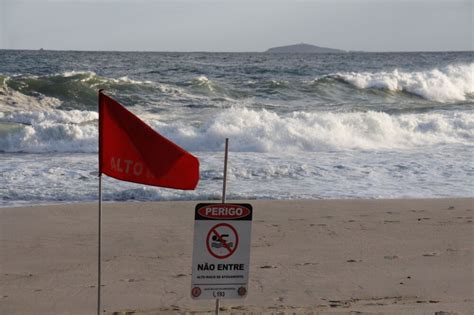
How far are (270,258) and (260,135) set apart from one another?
30.9 feet

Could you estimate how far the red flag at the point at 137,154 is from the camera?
16.0 ft

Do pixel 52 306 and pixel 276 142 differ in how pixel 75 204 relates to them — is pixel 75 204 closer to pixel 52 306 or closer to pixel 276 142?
pixel 52 306

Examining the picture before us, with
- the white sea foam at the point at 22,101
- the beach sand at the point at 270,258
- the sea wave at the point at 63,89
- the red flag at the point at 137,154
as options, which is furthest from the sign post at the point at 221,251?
the sea wave at the point at 63,89

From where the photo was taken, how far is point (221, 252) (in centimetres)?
468

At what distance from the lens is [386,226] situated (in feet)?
30.5

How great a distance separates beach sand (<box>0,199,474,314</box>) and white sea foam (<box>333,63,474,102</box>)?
22547 mm

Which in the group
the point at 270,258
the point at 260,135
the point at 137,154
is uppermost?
the point at 137,154

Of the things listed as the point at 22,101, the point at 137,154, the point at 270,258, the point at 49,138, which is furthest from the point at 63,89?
the point at 137,154

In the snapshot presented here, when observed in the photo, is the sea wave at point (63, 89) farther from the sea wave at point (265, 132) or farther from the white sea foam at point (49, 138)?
the white sea foam at point (49, 138)

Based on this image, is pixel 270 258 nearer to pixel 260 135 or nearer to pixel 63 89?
pixel 260 135

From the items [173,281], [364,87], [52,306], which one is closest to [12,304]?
[52,306]

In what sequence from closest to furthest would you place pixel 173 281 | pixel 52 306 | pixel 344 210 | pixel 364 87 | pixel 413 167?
pixel 52 306 → pixel 173 281 → pixel 344 210 → pixel 413 167 → pixel 364 87

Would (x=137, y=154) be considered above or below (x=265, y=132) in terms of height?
above

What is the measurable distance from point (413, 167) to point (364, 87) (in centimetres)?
1978
